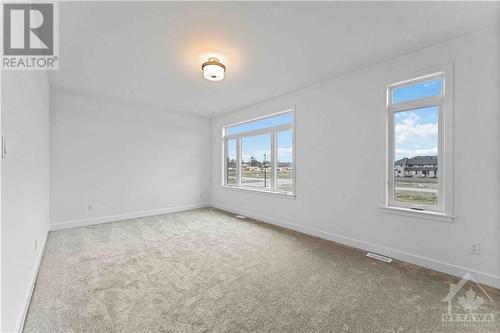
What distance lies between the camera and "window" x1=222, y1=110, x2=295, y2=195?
4.53 metres

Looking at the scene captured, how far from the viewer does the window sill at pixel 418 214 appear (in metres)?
2.52

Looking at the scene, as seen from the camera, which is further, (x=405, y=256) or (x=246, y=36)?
(x=405, y=256)

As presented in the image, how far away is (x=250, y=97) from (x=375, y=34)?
2.55 meters

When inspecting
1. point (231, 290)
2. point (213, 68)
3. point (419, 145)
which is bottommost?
point (231, 290)

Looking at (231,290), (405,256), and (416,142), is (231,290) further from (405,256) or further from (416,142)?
(416,142)

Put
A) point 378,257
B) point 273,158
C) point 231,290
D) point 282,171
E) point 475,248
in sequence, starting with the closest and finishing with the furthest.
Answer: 1. point 231,290
2. point 475,248
3. point 378,257
4. point 282,171
5. point 273,158

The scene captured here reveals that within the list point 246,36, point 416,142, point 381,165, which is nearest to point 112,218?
point 246,36

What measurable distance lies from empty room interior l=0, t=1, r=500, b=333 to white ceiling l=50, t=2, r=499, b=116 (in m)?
0.02

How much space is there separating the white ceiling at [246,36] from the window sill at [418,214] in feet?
6.44

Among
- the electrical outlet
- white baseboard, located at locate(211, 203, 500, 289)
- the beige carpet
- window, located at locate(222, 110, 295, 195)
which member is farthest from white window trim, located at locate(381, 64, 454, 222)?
window, located at locate(222, 110, 295, 195)

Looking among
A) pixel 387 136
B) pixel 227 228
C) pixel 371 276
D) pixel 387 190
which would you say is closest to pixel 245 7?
pixel 387 136

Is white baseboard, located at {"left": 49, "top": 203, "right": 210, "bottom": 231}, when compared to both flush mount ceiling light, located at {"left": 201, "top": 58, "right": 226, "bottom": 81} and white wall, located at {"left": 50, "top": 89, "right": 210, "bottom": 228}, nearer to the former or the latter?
white wall, located at {"left": 50, "top": 89, "right": 210, "bottom": 228}

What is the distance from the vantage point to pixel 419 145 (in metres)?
2.81

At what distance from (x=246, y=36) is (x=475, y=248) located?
332 centimetres
